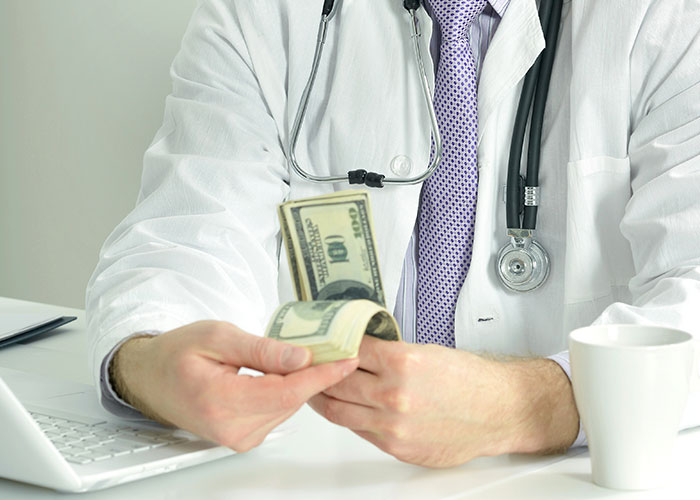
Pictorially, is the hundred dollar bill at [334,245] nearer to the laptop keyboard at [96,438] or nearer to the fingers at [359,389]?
the fingers at [359,389]

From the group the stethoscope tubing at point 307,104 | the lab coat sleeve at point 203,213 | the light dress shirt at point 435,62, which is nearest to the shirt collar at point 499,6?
the light dress shirt at point 435,62

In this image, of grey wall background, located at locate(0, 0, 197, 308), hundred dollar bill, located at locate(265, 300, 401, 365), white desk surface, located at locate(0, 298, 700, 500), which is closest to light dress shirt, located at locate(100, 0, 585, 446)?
white desk surface, located at locate(0, 298, 700, 500)

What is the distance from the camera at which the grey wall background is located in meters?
2.54

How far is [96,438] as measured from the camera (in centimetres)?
90

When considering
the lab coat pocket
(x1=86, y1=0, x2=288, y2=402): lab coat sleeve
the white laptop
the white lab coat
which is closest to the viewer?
the white laptop

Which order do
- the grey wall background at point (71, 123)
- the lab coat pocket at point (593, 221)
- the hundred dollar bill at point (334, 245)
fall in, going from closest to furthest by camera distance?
the hundred dollar bill at point (334, 245)
the lab coat pocket at point (593, 221)
the grey wall background at point (71, 123)

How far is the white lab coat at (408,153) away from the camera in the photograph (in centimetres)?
127

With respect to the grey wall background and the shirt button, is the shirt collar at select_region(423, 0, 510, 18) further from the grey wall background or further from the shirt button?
the grey wall background

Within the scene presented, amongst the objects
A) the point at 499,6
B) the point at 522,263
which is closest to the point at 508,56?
the point at 499,6

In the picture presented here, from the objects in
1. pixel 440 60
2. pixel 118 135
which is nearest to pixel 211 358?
pixel 440 60

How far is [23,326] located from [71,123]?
1.45m

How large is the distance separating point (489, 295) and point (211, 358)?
673 mm

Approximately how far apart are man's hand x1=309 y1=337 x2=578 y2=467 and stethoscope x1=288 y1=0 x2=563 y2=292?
1.63 ft

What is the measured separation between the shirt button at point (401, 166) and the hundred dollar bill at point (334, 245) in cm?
59
